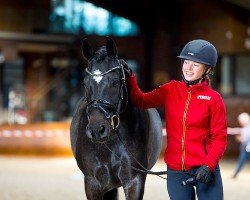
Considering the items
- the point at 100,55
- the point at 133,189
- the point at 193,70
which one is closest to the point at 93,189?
the point at 133,189

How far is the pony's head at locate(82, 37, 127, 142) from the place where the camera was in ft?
17.0

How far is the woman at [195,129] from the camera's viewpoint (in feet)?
16.2

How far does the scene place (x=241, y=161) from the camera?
14.4 metres

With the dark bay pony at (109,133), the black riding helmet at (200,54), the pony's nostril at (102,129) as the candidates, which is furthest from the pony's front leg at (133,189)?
the black riding helmet at (200,54)

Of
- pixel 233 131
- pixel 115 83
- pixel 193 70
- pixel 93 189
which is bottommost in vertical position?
pixel 233 131

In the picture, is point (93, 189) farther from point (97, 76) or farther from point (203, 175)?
point (203, 175)

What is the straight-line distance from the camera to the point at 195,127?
4980 millimetres

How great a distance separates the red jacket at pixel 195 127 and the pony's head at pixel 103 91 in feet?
1.48

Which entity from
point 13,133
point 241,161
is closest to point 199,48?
point 241,161

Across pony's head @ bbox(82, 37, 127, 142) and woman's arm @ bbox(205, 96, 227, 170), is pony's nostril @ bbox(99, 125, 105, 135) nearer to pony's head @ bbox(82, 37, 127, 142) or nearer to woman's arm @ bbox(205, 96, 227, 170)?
pony's head @ bbox(82, 37, 127, 142)

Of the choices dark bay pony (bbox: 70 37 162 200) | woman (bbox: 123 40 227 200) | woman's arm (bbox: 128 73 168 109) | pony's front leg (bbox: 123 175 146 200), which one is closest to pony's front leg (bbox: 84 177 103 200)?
dark bay pony (bbox: 70 37 162 200)

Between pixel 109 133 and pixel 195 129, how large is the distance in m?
0.71

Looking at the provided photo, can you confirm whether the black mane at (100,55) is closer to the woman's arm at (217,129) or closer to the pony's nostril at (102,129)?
the pony's nostril at (102,129)

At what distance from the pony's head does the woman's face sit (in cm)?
64
